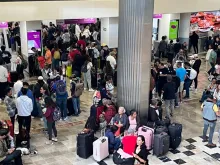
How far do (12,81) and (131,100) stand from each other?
554cm

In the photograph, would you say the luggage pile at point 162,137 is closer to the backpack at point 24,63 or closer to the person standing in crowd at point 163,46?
the backpack at point 24,63

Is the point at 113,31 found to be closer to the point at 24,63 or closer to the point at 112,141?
the point at 24,63

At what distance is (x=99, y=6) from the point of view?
14.8 metres

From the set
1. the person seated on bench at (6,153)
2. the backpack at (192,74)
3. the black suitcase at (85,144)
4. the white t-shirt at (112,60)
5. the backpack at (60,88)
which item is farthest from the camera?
the white t-shirt at (112,60)

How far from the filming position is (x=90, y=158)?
8789 millimetres

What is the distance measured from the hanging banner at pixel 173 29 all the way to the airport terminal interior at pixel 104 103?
13.2 ft

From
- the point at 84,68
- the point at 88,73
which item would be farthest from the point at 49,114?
the point at 88,73

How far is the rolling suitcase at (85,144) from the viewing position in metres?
8.62

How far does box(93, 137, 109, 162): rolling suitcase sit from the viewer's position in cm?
844

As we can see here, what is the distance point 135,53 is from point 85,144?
8.51 ft

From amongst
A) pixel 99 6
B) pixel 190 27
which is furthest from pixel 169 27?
pixel 99 6

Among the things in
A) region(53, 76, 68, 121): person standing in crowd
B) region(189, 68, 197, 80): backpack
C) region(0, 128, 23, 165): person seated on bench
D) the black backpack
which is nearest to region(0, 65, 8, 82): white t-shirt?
region(53, 76, 68, 121): person standing in crowd

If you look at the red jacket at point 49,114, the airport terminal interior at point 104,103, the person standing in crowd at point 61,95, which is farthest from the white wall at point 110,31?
the red jacket at point 49,114

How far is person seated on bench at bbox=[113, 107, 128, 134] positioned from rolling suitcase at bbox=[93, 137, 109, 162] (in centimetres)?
57
